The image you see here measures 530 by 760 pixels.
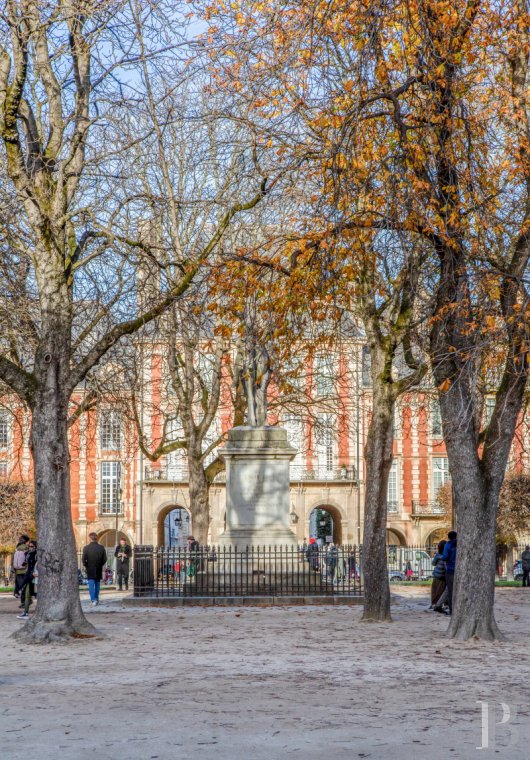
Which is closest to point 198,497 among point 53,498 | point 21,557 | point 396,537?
point 21,557

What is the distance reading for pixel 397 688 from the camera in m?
10.0

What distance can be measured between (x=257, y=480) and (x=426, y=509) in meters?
42.3

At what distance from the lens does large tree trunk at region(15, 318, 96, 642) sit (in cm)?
1464

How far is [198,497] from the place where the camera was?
27922 mm

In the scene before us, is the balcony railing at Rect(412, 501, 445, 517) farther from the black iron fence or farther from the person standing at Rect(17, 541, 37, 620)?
the person standing at Rect(17, 541, 37, 620)

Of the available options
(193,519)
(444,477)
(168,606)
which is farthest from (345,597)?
(444,477)

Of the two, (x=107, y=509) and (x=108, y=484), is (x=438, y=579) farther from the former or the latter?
(x=108, y=484)

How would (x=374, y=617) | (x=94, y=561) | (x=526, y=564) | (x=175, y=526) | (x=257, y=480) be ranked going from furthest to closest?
(x=175, y=526), (x=526, y=564), (x=257, y=480), (x=94, y=561), (x=374, y=617)

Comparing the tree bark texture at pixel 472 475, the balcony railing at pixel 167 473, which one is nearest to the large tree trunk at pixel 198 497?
the tree bark texture at pixel 472 475

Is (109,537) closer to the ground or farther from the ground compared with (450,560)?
closer to the ground

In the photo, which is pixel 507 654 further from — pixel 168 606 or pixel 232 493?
pixel 232 493

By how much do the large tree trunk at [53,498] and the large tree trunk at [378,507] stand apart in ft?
15.8

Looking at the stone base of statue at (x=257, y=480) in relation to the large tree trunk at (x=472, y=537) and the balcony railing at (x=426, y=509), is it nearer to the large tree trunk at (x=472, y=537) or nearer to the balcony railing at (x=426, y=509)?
the large tree trunk at (x=472, y=537)

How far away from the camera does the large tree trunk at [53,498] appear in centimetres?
1464
